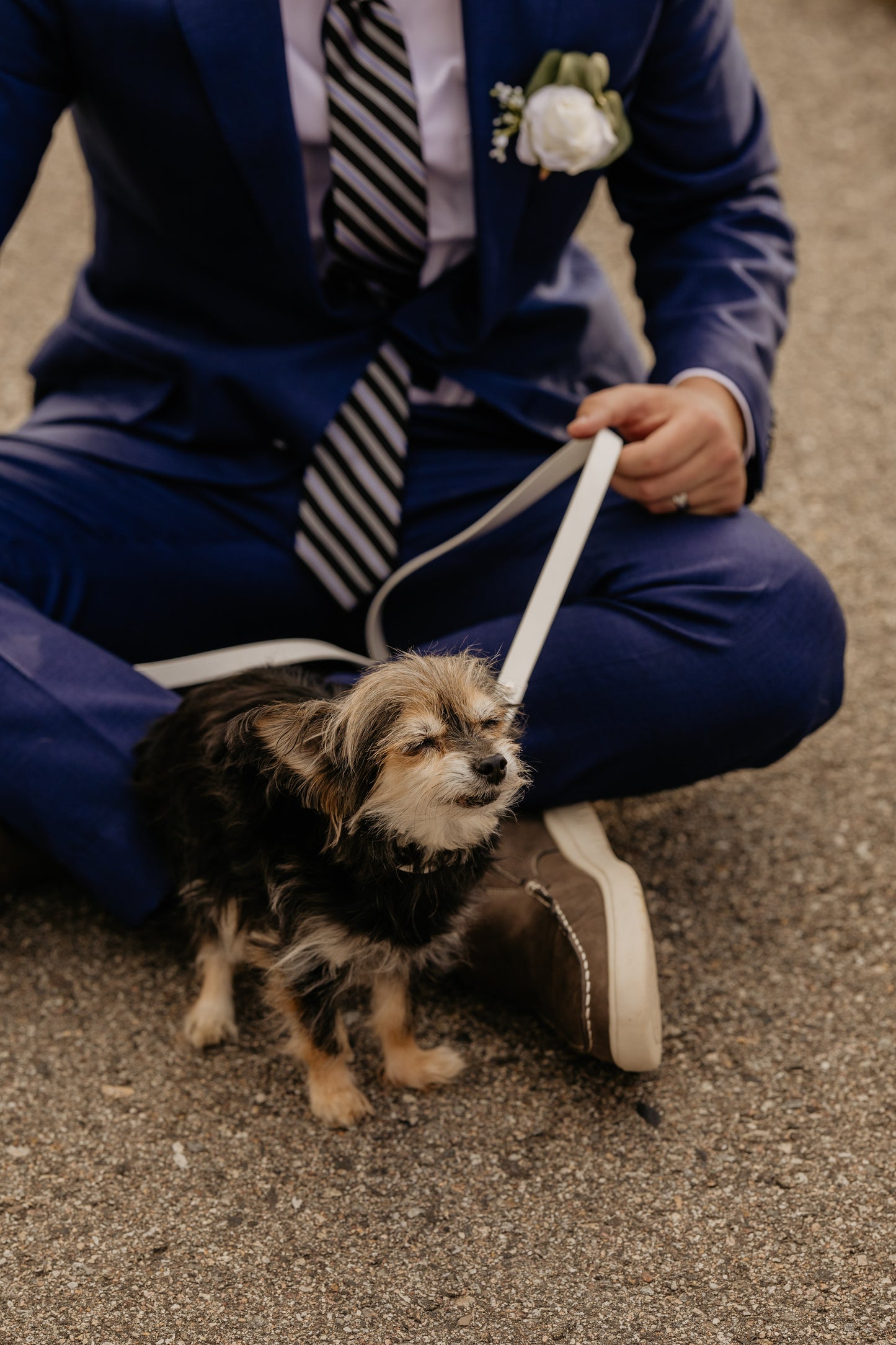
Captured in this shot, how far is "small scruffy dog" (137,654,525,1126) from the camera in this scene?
1746mm

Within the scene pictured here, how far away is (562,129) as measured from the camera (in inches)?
89.6

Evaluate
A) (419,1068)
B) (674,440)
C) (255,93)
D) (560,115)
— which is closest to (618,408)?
(674,440)

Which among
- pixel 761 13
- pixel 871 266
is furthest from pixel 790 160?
pixel 761 13

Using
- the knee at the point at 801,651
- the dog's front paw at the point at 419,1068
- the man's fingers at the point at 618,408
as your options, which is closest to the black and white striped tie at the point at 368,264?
the man's fingers at the point at 618,408

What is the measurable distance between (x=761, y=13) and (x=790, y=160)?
1.80 metres

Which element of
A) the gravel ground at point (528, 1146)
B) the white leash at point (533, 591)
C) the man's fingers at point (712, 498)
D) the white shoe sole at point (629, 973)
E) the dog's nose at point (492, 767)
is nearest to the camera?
the dog's nose at point (492, 767)

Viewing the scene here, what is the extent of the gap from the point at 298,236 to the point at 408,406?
41 cm

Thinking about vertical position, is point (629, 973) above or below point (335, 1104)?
above

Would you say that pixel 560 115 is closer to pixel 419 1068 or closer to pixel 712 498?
pixel 712 498

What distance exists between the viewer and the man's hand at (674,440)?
7.85 feet

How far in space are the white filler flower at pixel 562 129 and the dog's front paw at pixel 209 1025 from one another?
5.57 feet

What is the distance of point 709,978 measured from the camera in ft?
8.02

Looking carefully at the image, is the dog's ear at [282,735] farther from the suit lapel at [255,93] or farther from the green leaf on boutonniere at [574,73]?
the green leaf on boutonniere at [574,73]

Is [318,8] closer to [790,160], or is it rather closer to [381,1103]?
[381,1103]
